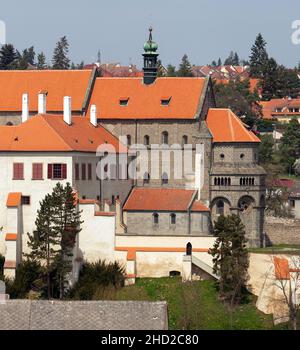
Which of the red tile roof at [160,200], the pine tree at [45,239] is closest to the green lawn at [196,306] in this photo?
the pine tree at [45,239]

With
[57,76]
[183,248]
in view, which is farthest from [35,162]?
[57,76]

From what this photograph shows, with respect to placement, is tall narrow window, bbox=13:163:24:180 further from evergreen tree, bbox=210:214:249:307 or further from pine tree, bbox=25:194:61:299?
evergreen tree, bbox=210:214:249:307

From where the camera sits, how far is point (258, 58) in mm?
172125

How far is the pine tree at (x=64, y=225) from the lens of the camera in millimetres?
74688

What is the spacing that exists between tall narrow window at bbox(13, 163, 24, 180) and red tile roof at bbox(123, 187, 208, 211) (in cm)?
831

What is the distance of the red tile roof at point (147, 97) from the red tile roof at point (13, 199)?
13.4 metres

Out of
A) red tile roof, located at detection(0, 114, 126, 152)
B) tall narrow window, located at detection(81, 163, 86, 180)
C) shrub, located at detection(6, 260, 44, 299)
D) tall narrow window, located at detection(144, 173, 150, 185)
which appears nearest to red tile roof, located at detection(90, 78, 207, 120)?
tall narrow window, located at detection(144, 173, 150, 185)

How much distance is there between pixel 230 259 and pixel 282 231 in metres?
16.2

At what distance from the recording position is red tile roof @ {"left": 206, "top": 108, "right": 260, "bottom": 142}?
287ft

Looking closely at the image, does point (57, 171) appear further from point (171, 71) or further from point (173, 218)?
point (171, 71)

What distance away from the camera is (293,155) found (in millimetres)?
121375

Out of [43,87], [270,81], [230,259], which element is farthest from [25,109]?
[270,81]

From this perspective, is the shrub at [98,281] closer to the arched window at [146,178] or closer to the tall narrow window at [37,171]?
the tall narrow window at [37,171]
